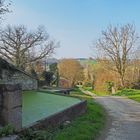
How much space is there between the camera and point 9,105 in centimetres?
1016

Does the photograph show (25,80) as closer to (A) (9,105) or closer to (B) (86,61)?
(A) (9,105)

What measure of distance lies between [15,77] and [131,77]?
37295mm

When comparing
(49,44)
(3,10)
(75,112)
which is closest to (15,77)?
(3,10)

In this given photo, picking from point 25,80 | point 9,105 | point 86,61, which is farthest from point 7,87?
point 86,61

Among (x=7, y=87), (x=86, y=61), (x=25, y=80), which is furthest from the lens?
(x=86, y=61)

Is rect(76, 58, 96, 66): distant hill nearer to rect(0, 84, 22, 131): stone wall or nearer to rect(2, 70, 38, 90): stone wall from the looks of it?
rect(2, 70, 38, 90): stone wall

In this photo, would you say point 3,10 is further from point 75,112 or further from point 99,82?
point 99,82

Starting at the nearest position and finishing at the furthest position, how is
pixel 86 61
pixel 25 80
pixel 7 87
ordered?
pixel 7 87
pixel 25 80
pixel 86 61

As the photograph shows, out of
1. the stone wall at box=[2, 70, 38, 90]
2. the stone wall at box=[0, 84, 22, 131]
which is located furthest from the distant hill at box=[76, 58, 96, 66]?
the stone wall at box=[0, 84, 22, 131]

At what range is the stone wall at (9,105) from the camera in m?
10.1

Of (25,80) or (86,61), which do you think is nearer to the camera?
(25,80)

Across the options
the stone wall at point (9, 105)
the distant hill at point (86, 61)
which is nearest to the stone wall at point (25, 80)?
the stone wall at point (9, 105)

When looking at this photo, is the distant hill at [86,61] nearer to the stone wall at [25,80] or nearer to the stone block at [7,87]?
the stone wall at [25,80]

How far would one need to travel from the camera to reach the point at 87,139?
38.4ft
